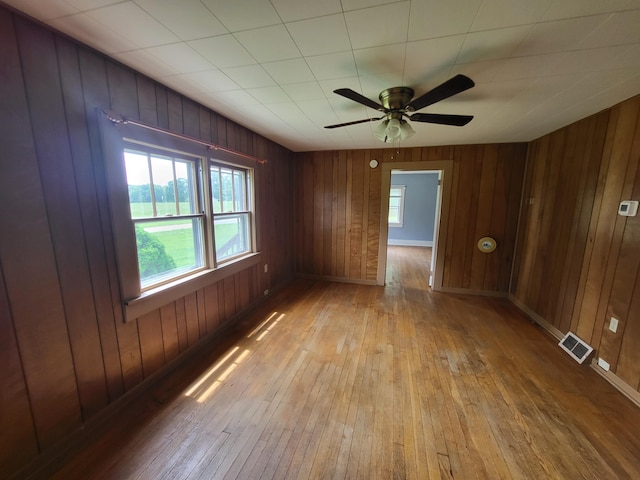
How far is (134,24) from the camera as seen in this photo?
123 centimetres

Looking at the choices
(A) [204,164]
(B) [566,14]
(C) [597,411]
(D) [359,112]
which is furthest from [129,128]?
(C) [597,411]

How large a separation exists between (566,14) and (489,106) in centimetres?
118

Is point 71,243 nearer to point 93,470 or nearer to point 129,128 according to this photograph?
point 129,128

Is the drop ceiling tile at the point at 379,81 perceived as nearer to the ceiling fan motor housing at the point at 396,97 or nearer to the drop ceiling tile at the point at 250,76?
the ceiling fan motor housing at the point at 396,97

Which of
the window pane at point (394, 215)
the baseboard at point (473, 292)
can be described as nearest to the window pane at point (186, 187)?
the baseboard at point (473, 292)

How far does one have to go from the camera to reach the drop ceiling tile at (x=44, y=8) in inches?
43.3

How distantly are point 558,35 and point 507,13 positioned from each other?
0.40 metres

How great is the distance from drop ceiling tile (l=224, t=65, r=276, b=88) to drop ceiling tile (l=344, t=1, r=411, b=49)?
67 centimetres

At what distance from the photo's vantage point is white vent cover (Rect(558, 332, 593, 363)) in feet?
7.22

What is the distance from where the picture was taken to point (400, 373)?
2100 mm

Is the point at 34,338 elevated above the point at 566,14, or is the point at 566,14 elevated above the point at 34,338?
the point at 566,14

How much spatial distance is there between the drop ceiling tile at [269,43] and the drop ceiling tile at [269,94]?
403 mm

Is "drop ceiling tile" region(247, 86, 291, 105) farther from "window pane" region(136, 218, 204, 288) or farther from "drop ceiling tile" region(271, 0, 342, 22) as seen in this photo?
"window pane" region(136, 218, 204, 288)

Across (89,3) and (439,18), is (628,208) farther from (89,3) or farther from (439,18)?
(89,3)
